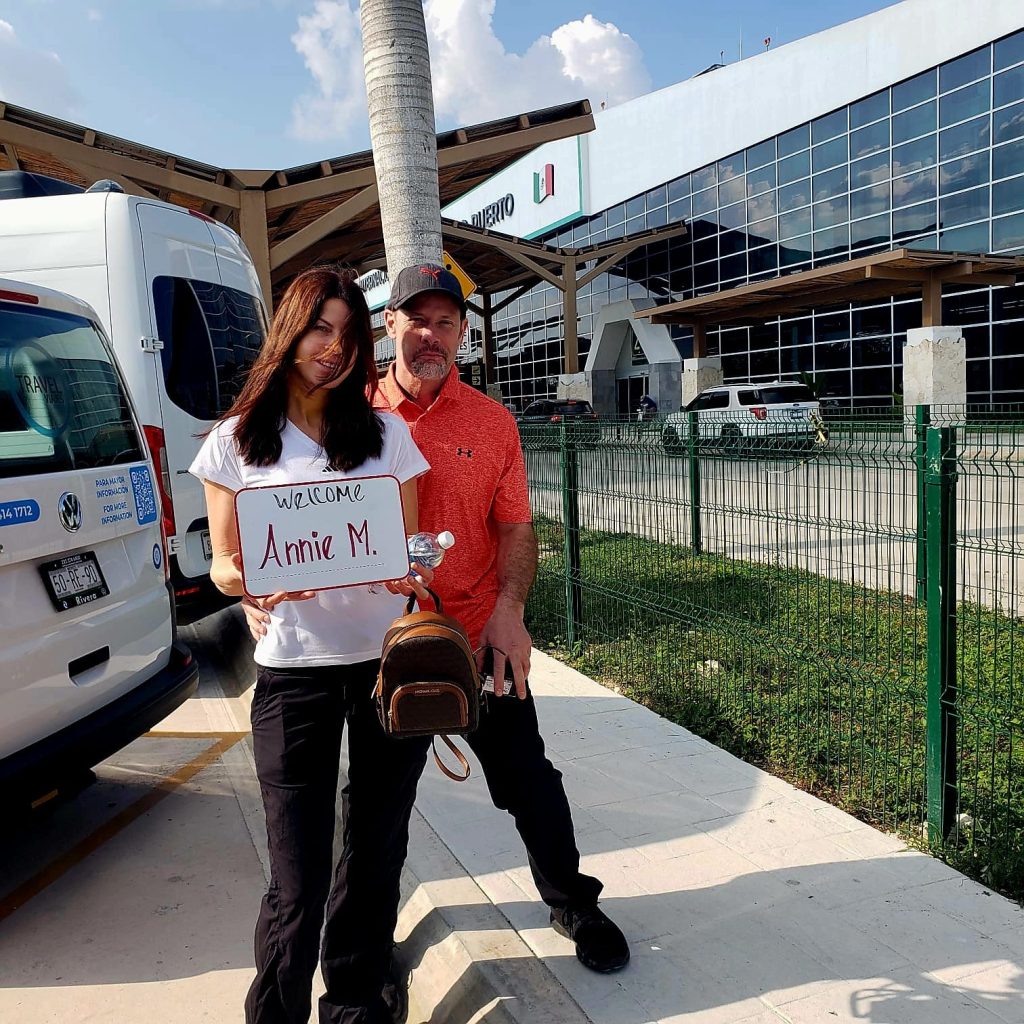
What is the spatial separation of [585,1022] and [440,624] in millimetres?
1246

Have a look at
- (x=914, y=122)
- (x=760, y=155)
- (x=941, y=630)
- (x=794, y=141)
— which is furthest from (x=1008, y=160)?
(x=941, y=630)

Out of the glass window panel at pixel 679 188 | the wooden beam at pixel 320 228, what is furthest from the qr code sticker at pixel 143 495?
the glass window panel at pixel 679 188

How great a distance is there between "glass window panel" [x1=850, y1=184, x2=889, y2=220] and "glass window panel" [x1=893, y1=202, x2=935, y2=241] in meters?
0.54

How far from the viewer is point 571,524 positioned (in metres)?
6.50

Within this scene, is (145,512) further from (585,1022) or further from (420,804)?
(585,1022)

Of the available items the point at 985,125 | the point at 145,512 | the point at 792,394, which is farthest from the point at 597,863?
the point at 985,125

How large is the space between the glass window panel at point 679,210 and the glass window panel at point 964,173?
10151 mm

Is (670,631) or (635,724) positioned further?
(670,631)

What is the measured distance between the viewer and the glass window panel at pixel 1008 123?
71.8 feet

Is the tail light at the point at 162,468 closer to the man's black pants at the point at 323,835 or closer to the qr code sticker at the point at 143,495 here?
the qr code sticker at the point at 143,495

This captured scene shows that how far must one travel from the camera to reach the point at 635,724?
5102mm

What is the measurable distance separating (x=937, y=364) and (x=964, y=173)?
5.94 metres

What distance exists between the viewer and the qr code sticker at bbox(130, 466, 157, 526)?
4.26 meters

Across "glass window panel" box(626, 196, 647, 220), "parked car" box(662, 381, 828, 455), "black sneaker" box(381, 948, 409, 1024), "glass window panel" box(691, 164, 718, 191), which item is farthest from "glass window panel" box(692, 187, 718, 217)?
"black sneaker" box(381, 948, 409, 1024)
